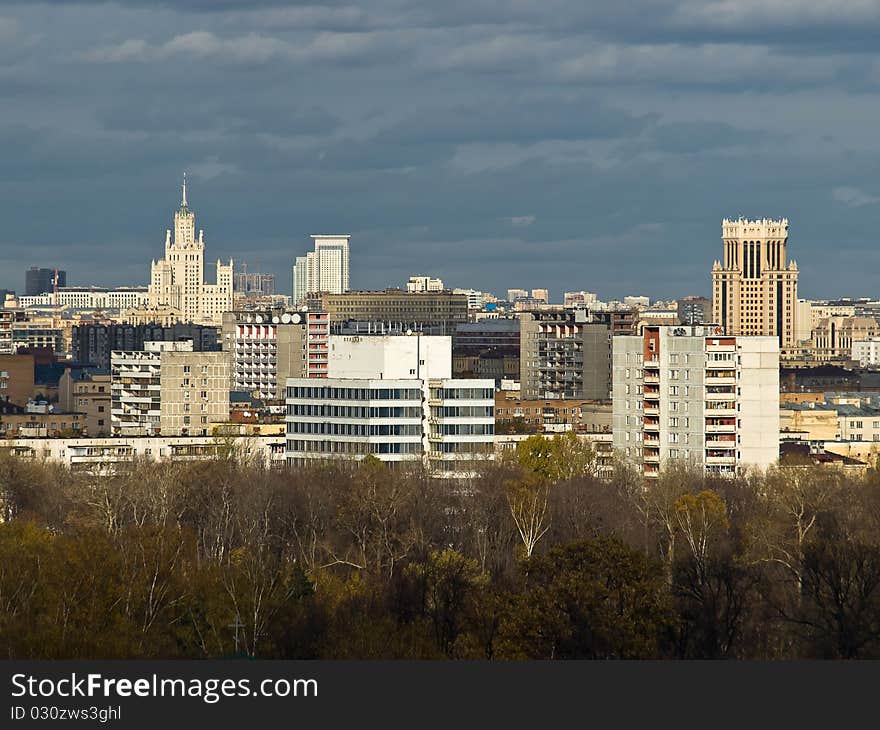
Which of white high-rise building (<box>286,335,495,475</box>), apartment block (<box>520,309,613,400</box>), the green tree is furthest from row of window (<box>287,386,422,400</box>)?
apartment block (<box>520,309,613,400</box>)

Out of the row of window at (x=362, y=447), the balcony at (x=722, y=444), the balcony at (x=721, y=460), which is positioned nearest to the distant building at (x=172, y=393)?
the row of window at (x=362, y=447)

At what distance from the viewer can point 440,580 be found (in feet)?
151

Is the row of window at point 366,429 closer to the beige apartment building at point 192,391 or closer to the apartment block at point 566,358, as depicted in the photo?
the beige apartment building at point 192,391

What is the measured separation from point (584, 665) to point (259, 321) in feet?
467

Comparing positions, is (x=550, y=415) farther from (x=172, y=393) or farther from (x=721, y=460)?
(x=721, y=460)

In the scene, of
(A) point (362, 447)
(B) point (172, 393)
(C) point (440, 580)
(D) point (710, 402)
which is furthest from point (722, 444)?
(C) point (440, 580)

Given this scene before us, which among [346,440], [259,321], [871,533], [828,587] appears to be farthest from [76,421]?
[828,587]

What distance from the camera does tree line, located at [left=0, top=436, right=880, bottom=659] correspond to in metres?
39.9

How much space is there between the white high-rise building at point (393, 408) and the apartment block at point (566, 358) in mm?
56534

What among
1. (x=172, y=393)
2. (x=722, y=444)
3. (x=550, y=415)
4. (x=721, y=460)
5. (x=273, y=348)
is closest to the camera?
(x=721, y=460)

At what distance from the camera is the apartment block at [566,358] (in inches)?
5743

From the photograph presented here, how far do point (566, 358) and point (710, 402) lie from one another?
65917mm

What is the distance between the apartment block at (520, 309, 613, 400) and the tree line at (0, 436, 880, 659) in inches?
2982

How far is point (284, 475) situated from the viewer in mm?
77938
